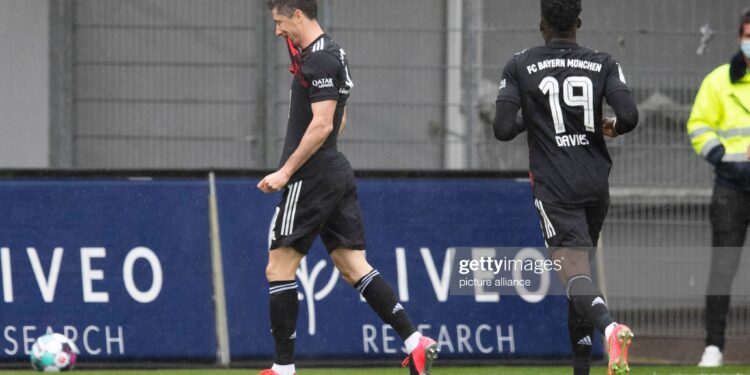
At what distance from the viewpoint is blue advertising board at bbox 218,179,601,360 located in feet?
26.8

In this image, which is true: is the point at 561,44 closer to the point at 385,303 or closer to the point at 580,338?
the point at 580,338

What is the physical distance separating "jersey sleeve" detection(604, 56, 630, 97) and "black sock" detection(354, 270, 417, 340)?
1.44 m

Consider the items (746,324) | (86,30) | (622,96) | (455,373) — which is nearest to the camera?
(622,96)

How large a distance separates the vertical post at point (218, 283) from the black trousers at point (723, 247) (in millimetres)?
2997

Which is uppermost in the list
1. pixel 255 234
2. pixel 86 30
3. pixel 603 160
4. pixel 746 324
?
pixel 86 30

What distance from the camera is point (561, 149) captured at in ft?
20.9

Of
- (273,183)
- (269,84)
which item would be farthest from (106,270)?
(269,84)

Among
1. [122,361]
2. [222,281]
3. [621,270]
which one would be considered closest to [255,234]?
[222,281]

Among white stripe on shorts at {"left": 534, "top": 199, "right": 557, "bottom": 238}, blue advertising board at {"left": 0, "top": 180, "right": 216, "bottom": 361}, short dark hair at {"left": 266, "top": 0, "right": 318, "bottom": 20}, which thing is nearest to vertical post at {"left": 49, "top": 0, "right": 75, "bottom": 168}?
blue advertising board at {"left": 0, "top": 180, "right": 216, "bottom": 361}

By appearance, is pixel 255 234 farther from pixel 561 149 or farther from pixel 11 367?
pixel 561 149

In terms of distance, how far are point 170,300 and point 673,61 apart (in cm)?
438

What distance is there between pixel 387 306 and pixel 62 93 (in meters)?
4.70

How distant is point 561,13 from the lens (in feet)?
20.8

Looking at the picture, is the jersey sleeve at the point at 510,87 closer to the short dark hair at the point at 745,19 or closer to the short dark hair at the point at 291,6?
the short dark hair at the point at 291,6
